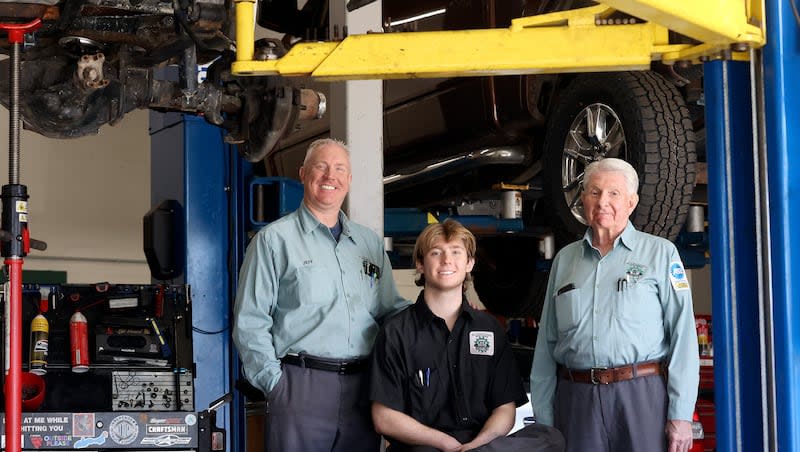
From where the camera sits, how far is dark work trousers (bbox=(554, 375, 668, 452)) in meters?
2.74

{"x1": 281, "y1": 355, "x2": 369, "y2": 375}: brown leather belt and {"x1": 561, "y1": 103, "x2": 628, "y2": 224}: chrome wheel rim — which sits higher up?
{"x1": 561, "y1": 103, "x2": 628, "y2": 224}: chrome wheel rim

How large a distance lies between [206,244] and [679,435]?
2.31 meters

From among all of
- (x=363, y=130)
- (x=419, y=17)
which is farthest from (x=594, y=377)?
(x=419, y=17)

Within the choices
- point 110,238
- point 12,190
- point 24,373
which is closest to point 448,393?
point 12,190

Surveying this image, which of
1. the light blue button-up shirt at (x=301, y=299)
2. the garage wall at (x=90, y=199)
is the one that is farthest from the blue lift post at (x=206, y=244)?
the garage wall at (x=90, y=199)

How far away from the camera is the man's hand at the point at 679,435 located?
2.71m

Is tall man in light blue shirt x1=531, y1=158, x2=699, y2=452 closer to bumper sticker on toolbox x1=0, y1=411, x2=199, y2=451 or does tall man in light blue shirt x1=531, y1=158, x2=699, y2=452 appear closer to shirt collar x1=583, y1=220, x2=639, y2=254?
shirt collar x1=583, y1=220, x2=639, y2=254

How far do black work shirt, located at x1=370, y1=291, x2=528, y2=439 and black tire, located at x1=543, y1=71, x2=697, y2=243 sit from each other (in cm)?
116

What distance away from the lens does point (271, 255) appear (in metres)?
3.02

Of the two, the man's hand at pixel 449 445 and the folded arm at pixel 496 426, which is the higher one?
the folded arm at pixel 496 426

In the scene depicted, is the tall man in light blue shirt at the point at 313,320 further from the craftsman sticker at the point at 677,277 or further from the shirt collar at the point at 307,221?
the craftsman sticker at the point at 677,277

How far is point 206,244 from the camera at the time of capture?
4.36m

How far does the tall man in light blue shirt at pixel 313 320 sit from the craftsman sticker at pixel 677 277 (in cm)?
87

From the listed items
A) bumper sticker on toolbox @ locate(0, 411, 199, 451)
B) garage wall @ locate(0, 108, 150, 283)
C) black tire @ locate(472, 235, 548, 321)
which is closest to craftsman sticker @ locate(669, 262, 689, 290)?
bumper sticker on toolbox @ locate(0, 411, 199, 451)
